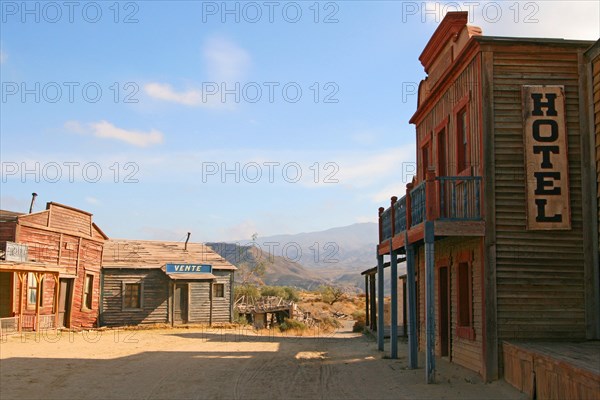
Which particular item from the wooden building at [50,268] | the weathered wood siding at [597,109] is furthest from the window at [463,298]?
the wooden building at [50,268]

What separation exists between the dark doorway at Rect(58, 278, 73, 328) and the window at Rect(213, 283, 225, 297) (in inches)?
A: 283

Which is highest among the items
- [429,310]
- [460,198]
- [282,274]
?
[460,198]

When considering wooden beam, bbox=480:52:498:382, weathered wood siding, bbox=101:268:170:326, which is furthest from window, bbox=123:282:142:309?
wooden beam, bbox=480:52:498:382

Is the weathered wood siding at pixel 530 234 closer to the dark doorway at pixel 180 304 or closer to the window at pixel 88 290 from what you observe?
the window at pixel 88 290

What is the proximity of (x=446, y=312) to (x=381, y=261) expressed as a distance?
2806 mm

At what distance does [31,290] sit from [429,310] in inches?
662

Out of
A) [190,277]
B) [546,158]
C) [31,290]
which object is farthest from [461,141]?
[190,277]

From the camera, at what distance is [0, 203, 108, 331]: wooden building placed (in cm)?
2153

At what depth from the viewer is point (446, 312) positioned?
51.1 ft

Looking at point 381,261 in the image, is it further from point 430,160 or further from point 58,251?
point 58,251

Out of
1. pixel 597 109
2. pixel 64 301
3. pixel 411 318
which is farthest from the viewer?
pixel 64 301

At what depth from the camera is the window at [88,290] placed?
91.2ft

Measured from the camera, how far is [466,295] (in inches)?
549

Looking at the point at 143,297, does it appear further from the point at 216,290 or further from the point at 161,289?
the point at 216,290
